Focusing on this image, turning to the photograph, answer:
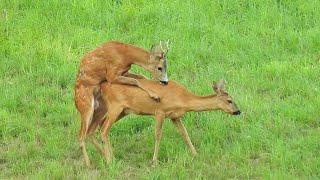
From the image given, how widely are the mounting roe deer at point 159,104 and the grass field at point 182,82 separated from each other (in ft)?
1.12

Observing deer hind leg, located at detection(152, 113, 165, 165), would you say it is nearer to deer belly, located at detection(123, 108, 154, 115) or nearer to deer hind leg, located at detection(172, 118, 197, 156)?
deer belly, located at detection(123, 108, 154, 115)

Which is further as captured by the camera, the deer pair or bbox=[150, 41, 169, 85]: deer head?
bbox=[150, 41, 169, 85]: deer head

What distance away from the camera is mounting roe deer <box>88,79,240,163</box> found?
31.3 ft

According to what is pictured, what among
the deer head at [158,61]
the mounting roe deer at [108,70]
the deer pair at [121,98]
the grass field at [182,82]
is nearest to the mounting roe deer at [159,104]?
the deer pair at [121,98]

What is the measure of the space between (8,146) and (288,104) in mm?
3927

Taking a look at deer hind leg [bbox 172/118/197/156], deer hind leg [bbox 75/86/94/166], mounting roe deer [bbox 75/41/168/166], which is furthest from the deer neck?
deer hind leg [bbox 75/86/94/166]

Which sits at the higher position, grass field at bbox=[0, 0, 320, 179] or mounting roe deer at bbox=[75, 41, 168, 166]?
mounting roe deer at bbox=[75, 41, 168, 166]

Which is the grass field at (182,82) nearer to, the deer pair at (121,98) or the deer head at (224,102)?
the deer pair at (121,98)

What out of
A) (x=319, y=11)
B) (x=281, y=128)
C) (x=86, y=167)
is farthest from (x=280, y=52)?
(x=86, y=167)

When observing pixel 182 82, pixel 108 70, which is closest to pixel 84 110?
pixel 108 70

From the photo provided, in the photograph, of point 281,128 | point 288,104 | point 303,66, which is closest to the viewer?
point 281,128

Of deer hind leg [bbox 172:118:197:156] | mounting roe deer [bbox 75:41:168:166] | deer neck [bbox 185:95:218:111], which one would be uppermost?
mounting roe deer [bbox 75:41:168:166]

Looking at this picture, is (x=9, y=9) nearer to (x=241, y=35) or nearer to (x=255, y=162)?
(x=241, y=35)

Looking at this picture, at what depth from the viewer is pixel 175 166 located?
30.0 feet
